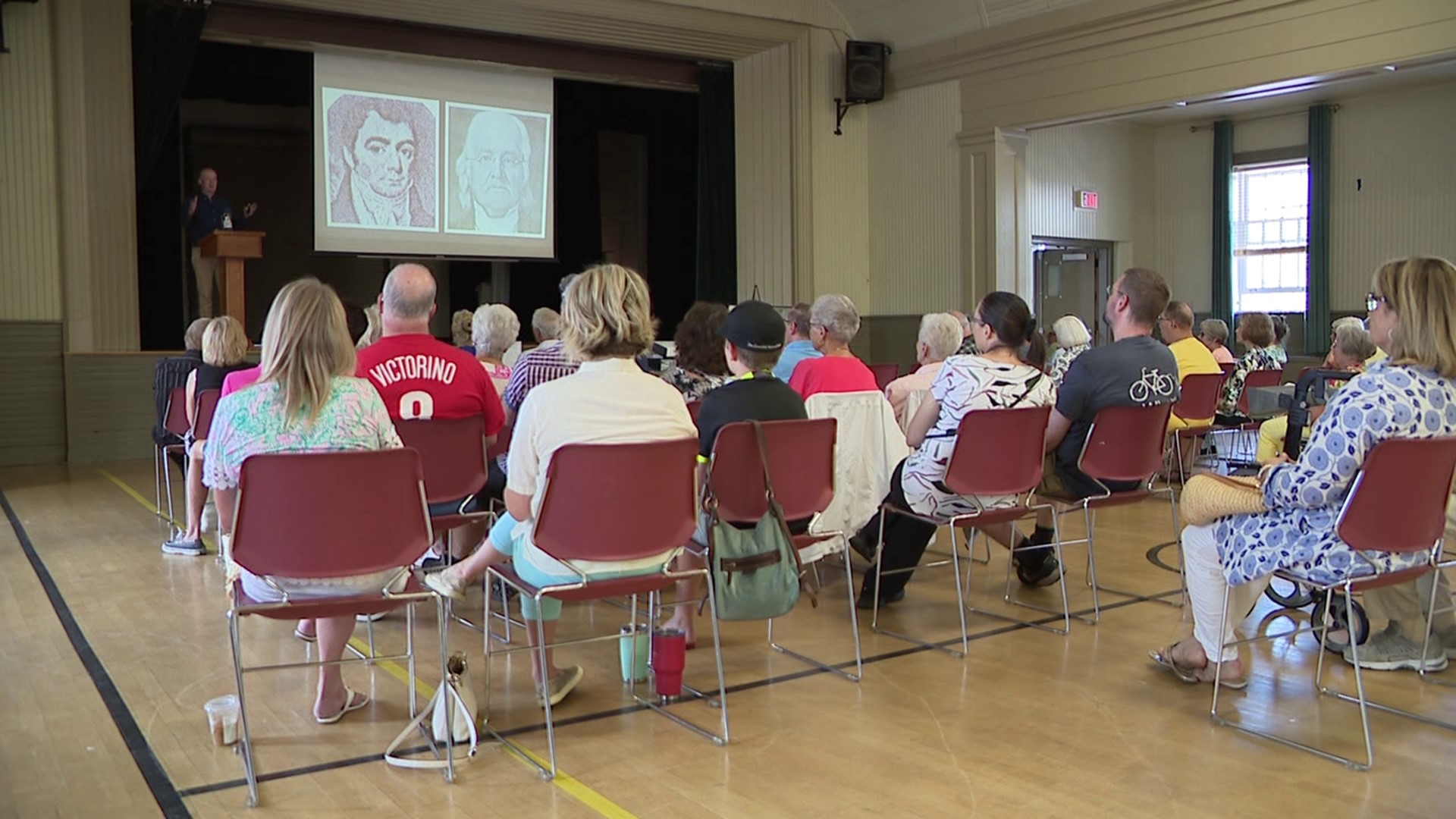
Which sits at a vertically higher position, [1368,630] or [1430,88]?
[1430,88]

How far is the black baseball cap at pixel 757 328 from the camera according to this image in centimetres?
358

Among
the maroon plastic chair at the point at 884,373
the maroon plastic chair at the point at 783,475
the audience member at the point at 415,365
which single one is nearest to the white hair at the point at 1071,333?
the maroon plastic chair at the point at 884,373

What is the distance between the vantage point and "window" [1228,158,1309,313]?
13.1 m

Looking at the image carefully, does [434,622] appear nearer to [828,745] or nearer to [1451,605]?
[828,745]

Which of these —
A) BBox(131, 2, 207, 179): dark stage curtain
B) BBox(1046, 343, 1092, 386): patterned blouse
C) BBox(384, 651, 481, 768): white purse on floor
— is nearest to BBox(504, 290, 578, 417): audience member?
BBox(384, 651, 481, 768): white purse on floor

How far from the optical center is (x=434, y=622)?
4367mm

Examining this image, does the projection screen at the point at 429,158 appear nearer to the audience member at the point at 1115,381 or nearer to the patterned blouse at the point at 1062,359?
the patterned blouse at the point at 1062,359

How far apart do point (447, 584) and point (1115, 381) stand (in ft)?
8.56

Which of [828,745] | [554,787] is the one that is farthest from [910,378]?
[554,787]

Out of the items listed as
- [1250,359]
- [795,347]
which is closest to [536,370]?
[795,347]

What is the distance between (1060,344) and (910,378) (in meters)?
2.38

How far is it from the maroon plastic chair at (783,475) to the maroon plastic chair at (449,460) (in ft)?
3.13

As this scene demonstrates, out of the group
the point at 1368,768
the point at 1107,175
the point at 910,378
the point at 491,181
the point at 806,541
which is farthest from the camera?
the point at 1107,175

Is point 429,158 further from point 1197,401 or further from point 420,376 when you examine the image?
point 420,376
